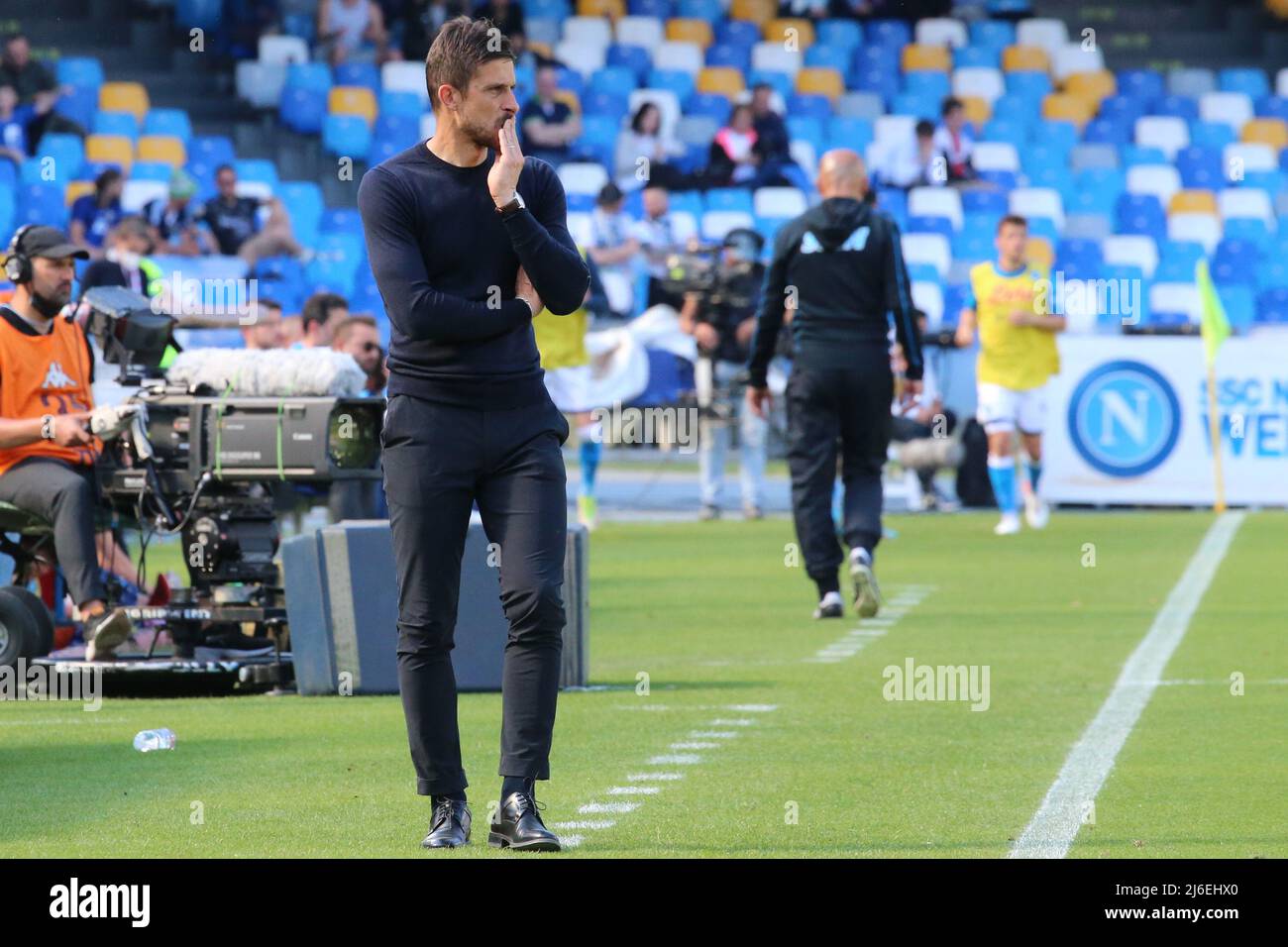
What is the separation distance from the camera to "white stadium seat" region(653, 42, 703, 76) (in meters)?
30.1

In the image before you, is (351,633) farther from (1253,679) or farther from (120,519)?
(1253,679)

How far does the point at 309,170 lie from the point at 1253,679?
18001 mm

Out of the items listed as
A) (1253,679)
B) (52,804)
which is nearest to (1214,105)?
(1253,679)

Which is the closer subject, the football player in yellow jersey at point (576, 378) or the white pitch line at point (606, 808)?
the white pitch line at point (606, 808)

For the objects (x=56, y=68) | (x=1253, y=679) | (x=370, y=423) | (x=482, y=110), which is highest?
(x=56, y=68)

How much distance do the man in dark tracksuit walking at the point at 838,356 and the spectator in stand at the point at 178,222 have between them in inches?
407

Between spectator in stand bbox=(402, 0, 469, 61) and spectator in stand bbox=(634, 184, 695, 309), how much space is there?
5.79 meters

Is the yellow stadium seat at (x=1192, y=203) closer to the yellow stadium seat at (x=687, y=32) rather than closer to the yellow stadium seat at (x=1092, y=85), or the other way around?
the yellow stadium seat at (x=1092, y=85)

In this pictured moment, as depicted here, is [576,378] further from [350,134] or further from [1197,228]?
[1197,228]

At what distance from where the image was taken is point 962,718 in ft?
32.4

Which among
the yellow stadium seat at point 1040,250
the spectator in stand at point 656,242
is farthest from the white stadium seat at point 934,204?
the spectator in stand at point 656,242

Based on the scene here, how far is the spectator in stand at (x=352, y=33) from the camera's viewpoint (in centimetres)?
2838

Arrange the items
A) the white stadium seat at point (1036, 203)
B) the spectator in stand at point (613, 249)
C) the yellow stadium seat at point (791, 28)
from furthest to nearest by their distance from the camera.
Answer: the yellow stadium seat at point (791, 28) < the white stadium seat at point (1036, 203) < the spectator in stand at point (613, 249)

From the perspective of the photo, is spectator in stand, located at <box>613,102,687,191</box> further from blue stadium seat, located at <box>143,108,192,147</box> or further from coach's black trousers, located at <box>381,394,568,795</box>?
coach's black trousers, located at <box>381,394,568,795</box>
